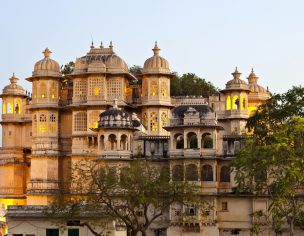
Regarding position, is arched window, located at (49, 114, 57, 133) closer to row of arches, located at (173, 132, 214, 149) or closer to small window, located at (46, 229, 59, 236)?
row of arches, located at (173, 132, 214, 149)

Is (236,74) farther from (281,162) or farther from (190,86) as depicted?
(281,162)

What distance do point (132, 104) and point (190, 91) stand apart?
1509 centimetres

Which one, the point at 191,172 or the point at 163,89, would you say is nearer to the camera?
the point at 191,172

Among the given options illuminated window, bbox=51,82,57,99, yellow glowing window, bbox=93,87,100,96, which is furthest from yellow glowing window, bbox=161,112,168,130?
illuminated window, bbox=51,82,57,99

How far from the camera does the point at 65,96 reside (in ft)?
222

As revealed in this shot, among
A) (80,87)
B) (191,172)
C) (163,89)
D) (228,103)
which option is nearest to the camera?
(191,172)

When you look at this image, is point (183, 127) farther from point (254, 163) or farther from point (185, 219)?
point (254, 163)

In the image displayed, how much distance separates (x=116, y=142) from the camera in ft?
172

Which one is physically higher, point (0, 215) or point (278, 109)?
point (278, 109)

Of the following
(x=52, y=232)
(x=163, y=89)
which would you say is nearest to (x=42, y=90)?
(x=163, y=89)

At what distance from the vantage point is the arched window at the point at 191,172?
1941 inches

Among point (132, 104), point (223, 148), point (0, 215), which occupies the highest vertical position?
point (132, 104)

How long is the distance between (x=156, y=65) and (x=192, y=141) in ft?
35.0

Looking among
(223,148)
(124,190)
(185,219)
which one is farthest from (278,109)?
(124,190)
